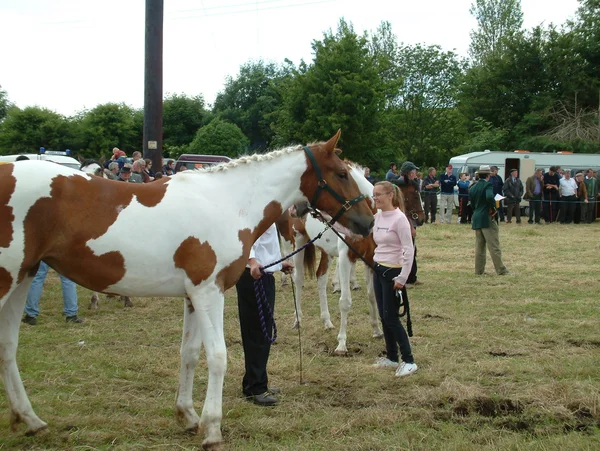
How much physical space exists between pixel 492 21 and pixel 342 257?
172 ft

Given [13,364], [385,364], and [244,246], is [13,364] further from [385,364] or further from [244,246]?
[385,364]

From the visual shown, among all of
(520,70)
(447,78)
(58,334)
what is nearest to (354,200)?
(58,334)

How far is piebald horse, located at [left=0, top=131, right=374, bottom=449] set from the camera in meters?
4.06

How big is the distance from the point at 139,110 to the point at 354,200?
2077 inches

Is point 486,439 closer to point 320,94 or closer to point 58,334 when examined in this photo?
point 58,334

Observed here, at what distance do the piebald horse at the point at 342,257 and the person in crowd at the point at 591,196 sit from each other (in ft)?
55.3

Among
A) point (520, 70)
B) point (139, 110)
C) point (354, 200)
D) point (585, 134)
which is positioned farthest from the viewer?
point (139, 110)

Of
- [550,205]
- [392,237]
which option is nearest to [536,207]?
[550,205]

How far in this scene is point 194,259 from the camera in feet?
14.0

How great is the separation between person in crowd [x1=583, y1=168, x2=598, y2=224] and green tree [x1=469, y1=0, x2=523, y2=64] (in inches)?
1251

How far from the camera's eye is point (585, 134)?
126 feet

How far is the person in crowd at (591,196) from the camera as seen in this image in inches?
952

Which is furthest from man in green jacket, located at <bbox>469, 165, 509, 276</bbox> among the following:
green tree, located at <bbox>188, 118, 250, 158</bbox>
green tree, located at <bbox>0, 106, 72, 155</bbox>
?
green tree, located at <bbox>0, 106, 72, 155</bbox>

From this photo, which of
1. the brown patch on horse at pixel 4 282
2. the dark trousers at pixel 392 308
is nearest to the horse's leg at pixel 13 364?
the brown patch on horse at pixel 4 282
